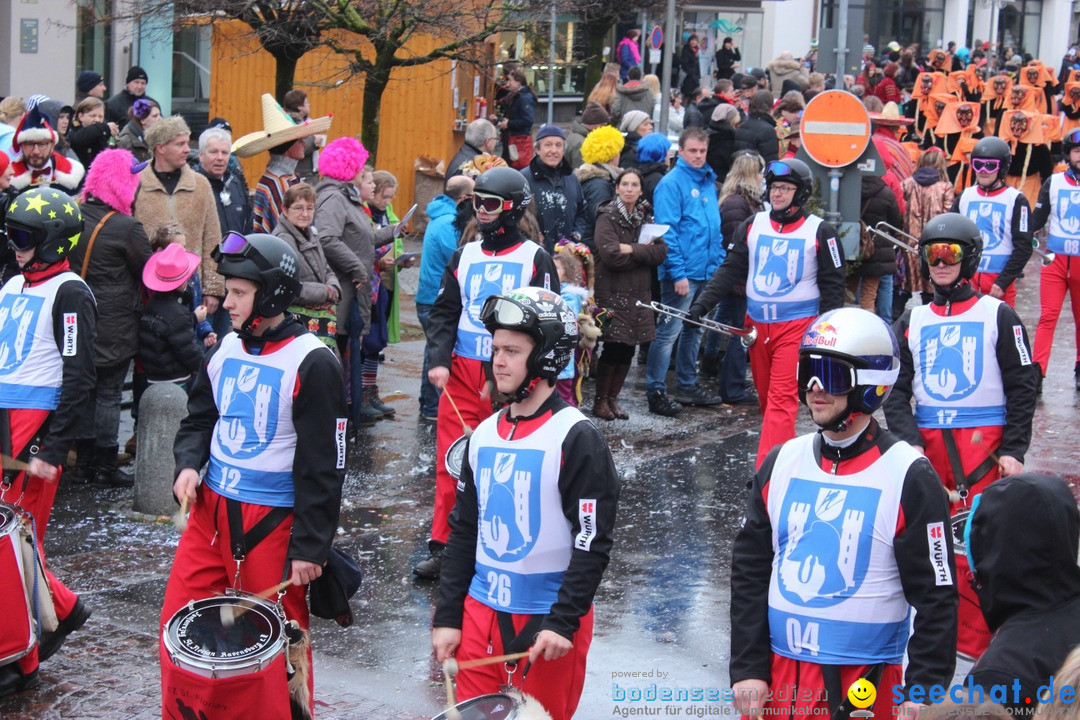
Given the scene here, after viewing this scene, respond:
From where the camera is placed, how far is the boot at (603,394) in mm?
11469

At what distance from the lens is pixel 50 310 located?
655cm

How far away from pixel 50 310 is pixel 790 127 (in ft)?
34.6

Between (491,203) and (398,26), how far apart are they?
592cm

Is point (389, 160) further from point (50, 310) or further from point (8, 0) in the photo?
point (50, 310)

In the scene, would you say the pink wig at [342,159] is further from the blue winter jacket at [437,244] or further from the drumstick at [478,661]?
the drumstick at [478,661]

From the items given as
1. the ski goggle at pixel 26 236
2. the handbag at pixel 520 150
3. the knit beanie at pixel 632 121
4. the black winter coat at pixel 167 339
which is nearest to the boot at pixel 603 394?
the black winter coat at pixel 167 339

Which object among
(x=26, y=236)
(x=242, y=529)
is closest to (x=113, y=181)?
(x=26, y=236)

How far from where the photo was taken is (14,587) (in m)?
6.01

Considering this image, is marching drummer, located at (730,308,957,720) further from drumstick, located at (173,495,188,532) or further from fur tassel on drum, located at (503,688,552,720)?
drumstick, located at (173,495,188,532)

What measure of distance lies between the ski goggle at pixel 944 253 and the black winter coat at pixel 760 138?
840cm

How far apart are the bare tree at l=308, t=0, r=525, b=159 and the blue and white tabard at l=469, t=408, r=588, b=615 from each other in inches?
341

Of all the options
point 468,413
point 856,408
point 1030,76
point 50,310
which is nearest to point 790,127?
point 468,413

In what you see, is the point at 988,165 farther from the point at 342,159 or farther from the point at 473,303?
the point at 473,303

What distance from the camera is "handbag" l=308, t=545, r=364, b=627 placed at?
5.46 m
